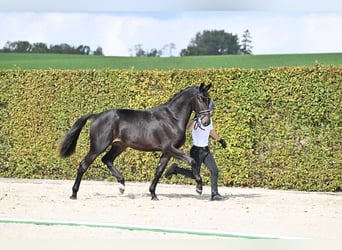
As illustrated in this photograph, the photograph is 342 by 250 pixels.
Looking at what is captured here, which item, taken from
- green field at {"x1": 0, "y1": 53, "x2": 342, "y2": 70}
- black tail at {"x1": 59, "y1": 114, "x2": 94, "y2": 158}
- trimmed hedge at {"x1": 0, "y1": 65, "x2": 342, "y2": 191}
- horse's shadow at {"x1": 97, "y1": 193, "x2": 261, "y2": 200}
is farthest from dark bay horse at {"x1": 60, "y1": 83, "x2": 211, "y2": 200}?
green field at {"x1": 0, "y1": 53, "x2": 342, "y2": 70}

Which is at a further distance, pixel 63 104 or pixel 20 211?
pixel 63 104

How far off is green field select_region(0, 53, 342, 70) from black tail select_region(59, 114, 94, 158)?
792 inches

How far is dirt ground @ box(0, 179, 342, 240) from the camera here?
814 cm

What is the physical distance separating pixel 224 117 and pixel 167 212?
4.56 meters

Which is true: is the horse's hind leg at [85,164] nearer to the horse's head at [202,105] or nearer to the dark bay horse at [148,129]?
the dark bay horse at [148,129]

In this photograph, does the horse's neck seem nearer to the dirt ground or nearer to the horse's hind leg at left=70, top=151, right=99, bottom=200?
the dirt ground

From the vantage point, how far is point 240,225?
29.7ft

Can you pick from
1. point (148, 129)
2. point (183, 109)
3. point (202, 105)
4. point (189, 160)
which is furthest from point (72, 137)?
point (202, 105)

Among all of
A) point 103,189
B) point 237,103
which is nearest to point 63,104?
point 103,189

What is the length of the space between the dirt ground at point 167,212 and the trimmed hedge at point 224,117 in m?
0.56

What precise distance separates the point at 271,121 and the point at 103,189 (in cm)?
355

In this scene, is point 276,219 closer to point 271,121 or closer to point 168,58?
point 271,121

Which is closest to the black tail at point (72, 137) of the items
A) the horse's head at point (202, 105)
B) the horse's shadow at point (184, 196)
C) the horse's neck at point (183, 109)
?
the horse's shadow at point (184, 196)

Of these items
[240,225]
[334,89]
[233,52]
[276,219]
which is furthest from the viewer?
[233,52]
